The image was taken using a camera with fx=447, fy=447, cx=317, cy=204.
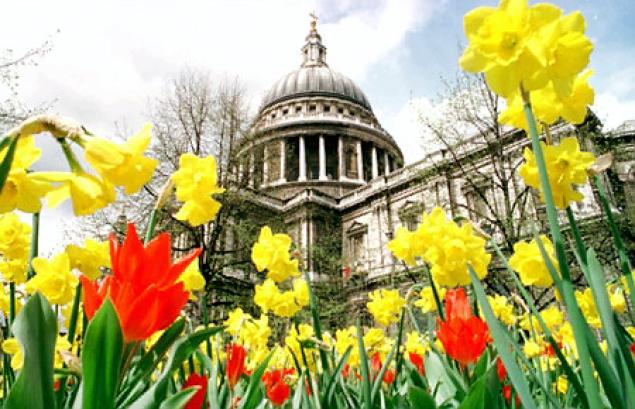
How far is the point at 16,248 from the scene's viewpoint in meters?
1.53

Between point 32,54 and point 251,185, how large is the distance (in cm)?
696

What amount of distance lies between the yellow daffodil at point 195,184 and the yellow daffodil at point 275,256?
731 millimetres

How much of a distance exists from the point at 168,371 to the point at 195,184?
0.46m

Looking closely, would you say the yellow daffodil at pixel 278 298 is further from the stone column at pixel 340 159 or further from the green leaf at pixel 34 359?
the stone column at pixel 340 159

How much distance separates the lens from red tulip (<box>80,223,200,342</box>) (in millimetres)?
659

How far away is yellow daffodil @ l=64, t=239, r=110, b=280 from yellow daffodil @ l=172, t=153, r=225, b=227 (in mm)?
413

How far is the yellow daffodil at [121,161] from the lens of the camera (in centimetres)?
56

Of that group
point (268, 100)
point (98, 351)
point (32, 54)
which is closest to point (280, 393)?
point (98, 351)

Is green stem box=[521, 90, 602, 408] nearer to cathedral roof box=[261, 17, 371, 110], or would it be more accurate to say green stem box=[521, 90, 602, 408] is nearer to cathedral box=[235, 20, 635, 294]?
cathedral box=[235, 20, 635, 294]

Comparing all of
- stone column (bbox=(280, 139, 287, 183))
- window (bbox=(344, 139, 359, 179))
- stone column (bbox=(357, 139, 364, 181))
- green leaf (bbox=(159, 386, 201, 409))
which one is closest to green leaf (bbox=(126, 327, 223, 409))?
green leaf (bbox=(159, 386, 201, 409))

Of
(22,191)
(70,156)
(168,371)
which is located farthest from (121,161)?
(168,371)

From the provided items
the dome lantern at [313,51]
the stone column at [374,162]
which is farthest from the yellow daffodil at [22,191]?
the dome lantern at [313,51]

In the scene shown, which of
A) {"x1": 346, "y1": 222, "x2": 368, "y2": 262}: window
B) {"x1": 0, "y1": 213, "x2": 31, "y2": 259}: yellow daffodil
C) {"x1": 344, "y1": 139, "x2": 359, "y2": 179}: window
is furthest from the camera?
{"x1": 344, "y1": 139, "x2": 359, "y2": 179}: window

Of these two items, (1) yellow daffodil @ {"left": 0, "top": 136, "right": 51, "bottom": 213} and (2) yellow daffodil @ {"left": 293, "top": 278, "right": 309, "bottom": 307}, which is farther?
(2) yellow daffodil @ {"left": 293, "top": 278, "right": 309, "bottom": 307}
